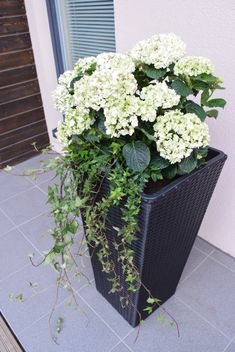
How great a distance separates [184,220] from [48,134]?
205 centimetres

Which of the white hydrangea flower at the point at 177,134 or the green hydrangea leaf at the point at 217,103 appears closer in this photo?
the white hydrangea flower at the point at 177,134

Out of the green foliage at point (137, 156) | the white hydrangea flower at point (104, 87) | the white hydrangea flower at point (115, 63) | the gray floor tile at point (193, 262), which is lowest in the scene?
the gray floor tile at point (193, 262)

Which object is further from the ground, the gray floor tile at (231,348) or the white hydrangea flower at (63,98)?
the white hydrangea flower at (63,98)

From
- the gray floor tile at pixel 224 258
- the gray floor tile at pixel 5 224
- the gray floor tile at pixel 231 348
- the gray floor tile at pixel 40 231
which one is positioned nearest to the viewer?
the gray floor tile at pixel 231 348

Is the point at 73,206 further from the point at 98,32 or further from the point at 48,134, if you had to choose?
the point at 48,134

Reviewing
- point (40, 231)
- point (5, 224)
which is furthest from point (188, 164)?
point (5, 224)

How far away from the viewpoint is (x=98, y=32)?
2010mm

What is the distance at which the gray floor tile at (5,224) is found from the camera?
197 cm

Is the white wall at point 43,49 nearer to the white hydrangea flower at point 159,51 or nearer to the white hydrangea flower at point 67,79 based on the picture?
the white hydrangea flower at point 67,79

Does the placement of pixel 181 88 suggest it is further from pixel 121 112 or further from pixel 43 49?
pixel 43 49

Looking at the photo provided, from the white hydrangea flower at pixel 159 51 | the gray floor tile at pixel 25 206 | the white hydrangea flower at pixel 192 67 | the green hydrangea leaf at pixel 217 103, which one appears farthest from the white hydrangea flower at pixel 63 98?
the gray floor tile at pixel 25 206

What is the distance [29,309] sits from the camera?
A: 58.3 inches

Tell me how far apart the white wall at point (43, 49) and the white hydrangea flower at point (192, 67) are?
1.55m

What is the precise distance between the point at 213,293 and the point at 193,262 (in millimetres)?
213
